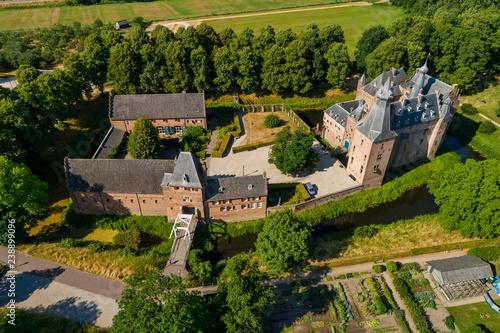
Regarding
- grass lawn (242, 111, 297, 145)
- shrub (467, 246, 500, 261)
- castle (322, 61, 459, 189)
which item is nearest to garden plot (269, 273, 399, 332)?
shrub (467, 246, 500, 261)

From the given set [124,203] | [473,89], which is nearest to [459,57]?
[473,89]

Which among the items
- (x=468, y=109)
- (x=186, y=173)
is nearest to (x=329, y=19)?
(x=468, y=109)

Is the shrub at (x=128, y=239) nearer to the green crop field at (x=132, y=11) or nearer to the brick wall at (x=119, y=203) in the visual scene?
the brick wall at (x=119, y=203)

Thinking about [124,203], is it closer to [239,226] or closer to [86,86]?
[239,226]

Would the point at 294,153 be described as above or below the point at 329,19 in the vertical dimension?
below

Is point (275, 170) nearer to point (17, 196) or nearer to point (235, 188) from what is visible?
point (235, 188)

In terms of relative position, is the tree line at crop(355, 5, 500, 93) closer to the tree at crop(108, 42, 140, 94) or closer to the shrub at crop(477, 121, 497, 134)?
the shrub at crop(477, 121, 497, 134)
